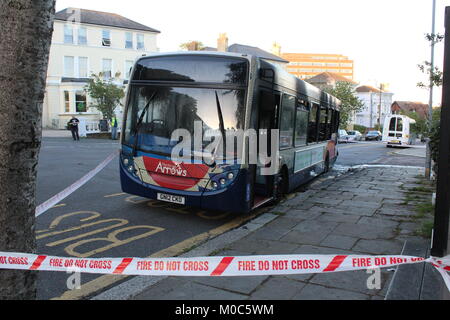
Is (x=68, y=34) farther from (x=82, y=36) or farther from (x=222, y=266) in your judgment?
(x=222, y=266)

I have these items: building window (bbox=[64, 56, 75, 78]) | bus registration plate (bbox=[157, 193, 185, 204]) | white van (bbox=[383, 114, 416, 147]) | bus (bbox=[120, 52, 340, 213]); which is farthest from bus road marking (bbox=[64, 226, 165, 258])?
building window (bbox=[64, 56, 75, 78])

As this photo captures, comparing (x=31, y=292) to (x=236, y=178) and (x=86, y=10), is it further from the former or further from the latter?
(x=86, y=10)

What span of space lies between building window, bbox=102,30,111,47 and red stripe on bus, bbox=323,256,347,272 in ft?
145

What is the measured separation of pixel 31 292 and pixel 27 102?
132 cm

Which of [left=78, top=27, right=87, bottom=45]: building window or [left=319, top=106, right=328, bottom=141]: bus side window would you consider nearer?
[left=319, top=106, right=328, bottom=141]: bus side window

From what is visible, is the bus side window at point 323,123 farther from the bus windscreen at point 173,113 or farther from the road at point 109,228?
the bus windscreen at point 173,113

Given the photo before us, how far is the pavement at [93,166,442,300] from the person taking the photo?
3.73m

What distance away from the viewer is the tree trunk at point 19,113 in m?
2.35

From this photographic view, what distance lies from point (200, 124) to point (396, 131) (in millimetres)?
34333

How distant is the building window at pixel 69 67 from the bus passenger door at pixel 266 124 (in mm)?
38770

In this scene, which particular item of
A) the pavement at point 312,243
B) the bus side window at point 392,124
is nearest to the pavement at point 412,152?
the bus side window at point 392,124

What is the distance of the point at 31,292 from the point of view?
2.74 metres

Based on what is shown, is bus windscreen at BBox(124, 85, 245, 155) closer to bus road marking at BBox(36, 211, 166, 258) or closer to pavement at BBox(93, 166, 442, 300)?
bus road marking at BBox(36, 211, 166, 258)
